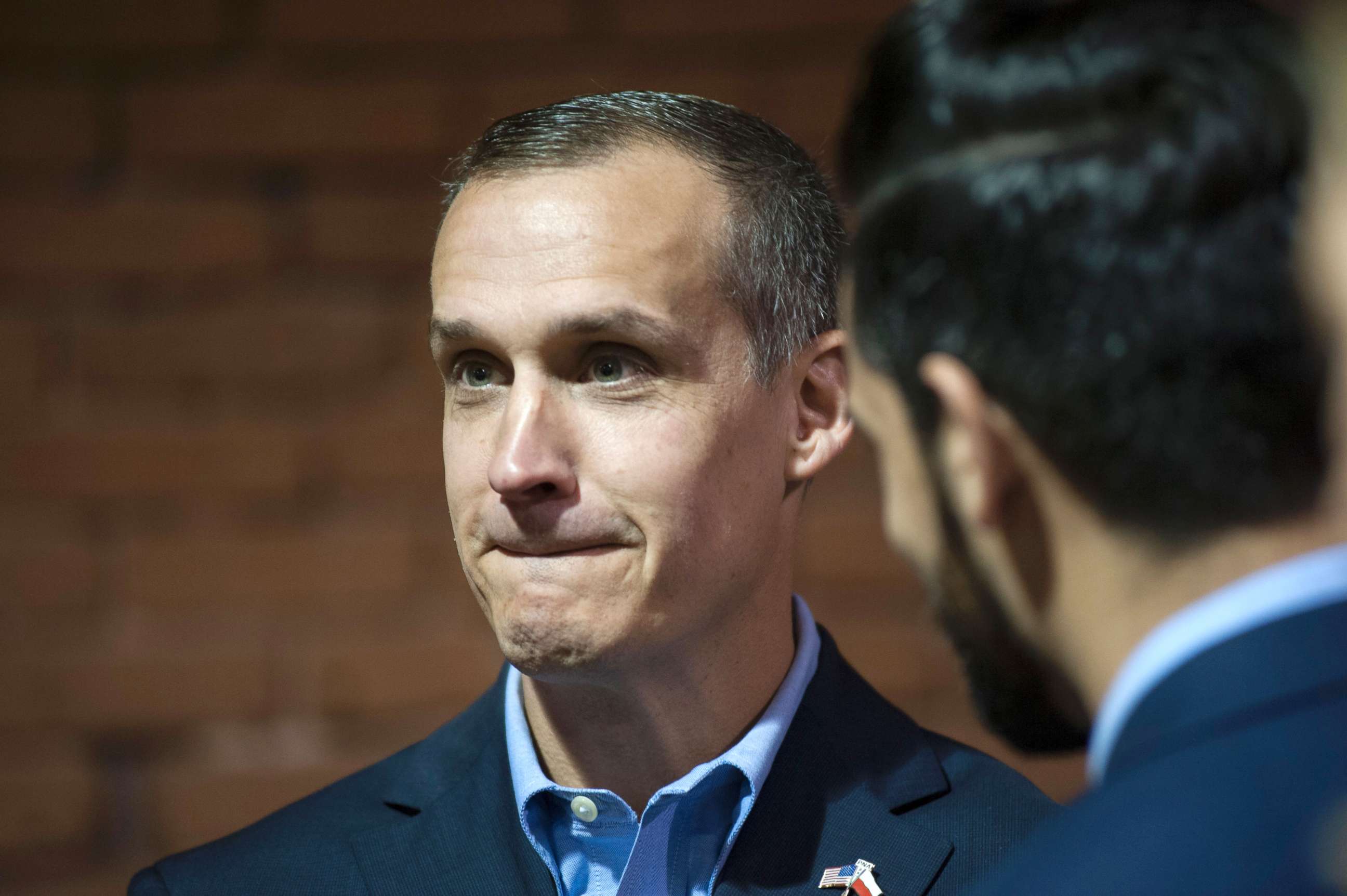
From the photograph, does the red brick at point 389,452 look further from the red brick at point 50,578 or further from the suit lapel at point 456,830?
the suit lapel at point 456,830

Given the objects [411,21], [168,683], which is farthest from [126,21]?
[168,683]

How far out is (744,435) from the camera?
4.61 ft

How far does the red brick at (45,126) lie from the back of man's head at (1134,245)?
1927 millimetres

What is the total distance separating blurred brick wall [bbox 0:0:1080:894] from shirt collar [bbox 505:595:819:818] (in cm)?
77

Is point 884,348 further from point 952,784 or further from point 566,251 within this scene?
point 952,784

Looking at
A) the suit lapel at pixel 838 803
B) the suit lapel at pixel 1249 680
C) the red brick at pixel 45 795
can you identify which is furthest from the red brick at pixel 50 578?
the suit lapel at pixel 1249 680

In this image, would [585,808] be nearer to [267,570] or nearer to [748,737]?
[748,737]

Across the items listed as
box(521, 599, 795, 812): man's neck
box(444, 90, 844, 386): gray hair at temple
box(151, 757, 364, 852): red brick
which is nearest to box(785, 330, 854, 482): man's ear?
box(444, 90, 844, 386): gray hair at temple

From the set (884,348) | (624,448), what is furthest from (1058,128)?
(624,448)

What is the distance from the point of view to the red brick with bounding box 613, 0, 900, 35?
2.37m

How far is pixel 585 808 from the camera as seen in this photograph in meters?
1.39

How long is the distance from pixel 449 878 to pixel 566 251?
0.65m

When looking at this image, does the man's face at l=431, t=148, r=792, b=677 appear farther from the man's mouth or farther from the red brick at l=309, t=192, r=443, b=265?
the red brick at l=309, t=192, r=443, b=265

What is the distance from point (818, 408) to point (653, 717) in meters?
0.39
